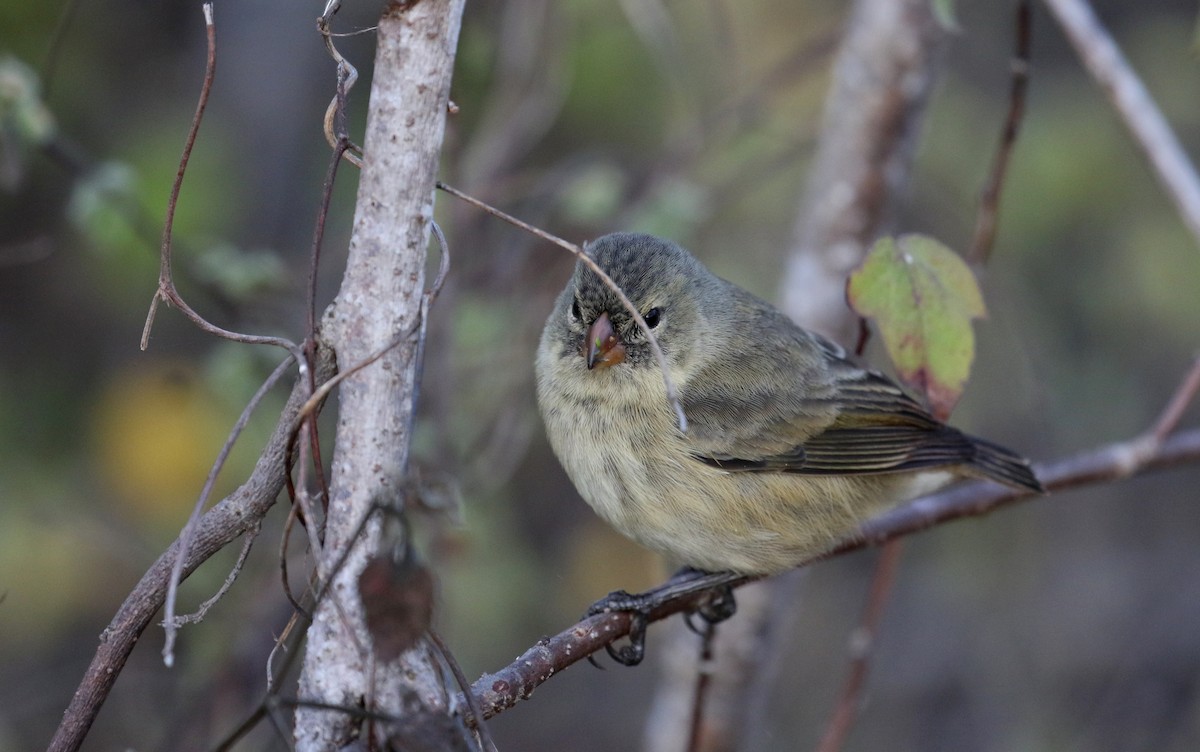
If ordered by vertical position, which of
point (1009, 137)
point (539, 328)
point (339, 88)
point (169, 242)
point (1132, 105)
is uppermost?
point (539, 328)

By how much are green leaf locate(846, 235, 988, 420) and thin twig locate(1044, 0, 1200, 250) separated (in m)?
1.16

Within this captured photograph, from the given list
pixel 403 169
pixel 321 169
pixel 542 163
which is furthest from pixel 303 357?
pixel 542 163

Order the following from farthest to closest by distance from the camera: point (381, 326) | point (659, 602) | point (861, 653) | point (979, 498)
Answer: point (861, 653), point (979, 498), point (659, 602), point (381, 326)

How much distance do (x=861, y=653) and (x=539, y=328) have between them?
7.07ft

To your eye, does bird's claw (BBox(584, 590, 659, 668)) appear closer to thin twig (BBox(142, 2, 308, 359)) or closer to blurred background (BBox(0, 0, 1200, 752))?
thin twig (BBox(142, 2, 308, 359))

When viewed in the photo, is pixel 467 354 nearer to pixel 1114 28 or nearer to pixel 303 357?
pixel 303 357

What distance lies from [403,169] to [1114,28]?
23.6 feet

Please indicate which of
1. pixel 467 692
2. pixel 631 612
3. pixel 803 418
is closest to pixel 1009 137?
pixel 803 418

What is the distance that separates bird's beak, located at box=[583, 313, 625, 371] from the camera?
3.54 meters

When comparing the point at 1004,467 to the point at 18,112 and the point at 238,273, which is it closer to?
the point at 238,273

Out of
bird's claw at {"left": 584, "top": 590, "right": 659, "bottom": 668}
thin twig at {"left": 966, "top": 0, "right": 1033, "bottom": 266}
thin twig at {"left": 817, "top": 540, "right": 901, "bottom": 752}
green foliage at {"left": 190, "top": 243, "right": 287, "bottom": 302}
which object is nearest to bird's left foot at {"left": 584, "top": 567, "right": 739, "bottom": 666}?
bird's claw at {"left": 584, "top": 590, "right": 659, "bottom": 668}

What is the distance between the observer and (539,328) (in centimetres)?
526

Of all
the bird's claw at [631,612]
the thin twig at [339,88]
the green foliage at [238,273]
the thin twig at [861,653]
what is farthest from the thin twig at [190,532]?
the thin twig at [861,653]

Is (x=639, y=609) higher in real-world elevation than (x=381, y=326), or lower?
lower
